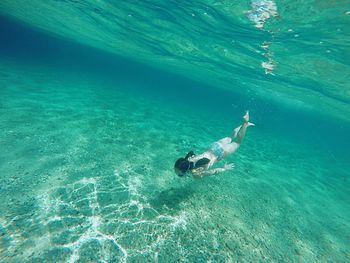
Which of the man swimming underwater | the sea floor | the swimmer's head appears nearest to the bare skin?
the man swimming underwater

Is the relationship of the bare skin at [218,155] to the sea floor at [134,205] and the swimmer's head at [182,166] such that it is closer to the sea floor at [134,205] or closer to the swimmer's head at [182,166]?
the swimmer's head at [182,166]

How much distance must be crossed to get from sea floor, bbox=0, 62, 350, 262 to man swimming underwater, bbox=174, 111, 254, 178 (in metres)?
1.53

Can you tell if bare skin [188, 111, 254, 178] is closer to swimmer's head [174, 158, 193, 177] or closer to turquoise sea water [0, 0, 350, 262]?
swimmer's head [174, 158, 193, 177]

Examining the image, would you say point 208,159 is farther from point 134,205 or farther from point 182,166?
point 134,205

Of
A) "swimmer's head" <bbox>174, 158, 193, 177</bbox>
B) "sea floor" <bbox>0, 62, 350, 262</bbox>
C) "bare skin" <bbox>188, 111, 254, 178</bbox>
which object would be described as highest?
"swimmer's head" <bbox>174, 158, 193, 177</bbox>

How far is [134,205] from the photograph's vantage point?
6.72 meters

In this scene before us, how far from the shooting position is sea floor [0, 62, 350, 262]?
533cm

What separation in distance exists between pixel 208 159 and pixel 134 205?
296cm

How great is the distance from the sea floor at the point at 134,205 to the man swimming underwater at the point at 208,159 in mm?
1529

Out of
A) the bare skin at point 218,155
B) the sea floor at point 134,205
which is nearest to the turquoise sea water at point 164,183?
the sea floor at point 134,205

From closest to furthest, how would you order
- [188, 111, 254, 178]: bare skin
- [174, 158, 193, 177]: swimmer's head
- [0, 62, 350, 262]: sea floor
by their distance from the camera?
[0, 62, 350, 262]: sea floor → [174, 158, 193, 177]: swimmer's head → [188, 111, 254, 178]: bare skin

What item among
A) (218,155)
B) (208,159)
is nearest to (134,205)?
(208,159)

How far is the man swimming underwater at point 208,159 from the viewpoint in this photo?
5922 millimetres

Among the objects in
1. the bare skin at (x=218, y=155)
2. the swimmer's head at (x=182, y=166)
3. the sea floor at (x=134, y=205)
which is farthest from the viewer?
the bare skin at (x=218, y=155)
